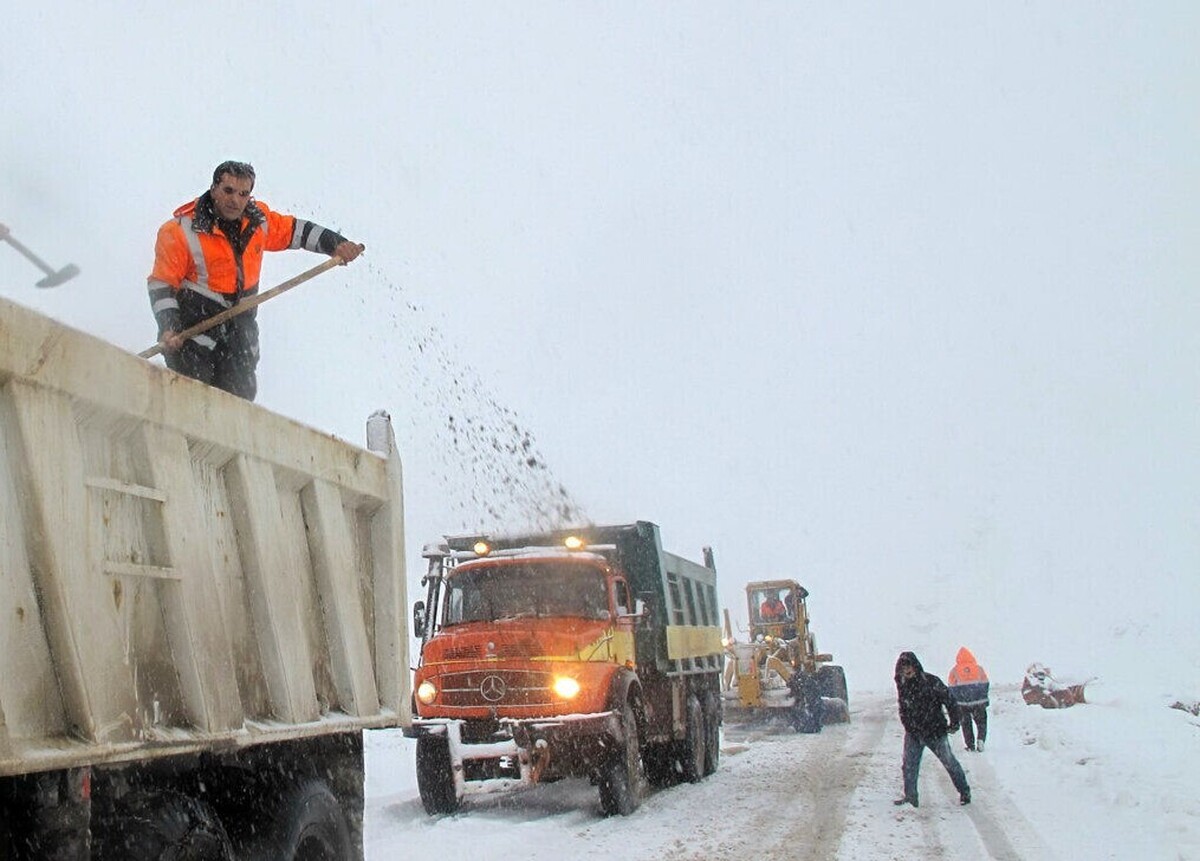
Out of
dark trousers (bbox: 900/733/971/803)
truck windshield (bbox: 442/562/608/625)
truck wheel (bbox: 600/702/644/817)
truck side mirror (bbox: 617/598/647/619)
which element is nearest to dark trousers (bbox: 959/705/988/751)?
dark trousers (bbox: 900/733/971/803)

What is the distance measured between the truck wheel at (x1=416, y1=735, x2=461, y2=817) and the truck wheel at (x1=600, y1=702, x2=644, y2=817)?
134 cm

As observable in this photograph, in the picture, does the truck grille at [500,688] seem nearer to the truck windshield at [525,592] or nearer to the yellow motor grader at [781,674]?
the truck windshield at [525,592]

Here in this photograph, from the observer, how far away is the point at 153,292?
438cm

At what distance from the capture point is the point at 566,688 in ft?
31.7

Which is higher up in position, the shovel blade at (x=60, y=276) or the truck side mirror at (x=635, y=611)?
the shovel blade at (x=60, y=276)

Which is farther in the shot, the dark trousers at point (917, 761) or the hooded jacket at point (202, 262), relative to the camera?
the dark trousers at point (917, 761)

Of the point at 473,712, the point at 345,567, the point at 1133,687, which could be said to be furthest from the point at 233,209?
the point at 1133,687

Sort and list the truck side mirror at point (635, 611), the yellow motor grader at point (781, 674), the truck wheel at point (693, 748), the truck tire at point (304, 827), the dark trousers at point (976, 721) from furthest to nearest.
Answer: the yellow motor grader at point (781, 674) < the dark trousers at point (976, 721) < the truck wheel at point (693, 748) < the truck side mirror at point (635, 611) < the truck tire at point (304, 827)

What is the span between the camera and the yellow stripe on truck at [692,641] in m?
12.3

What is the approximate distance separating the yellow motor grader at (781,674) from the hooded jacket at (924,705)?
9092mm

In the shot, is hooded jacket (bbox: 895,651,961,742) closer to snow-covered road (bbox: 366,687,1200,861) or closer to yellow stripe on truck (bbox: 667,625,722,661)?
snow-covered road (bbox: 366,687,1200,861)

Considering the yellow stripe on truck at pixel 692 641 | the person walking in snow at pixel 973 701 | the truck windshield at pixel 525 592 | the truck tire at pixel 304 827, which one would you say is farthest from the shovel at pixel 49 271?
the person walking in snow at pixel 973 701

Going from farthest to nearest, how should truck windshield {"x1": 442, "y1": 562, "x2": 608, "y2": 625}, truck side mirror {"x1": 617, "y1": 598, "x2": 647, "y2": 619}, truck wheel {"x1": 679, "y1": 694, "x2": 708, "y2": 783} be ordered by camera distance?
truck wheel {"x1": 679, "y1": 694, "x2": 708, "y2": 783}, truck side mirror {"x1": 617, "y1": 598, "x2": 647, "y2": 619}, truck windshield {"x1": 442, "y1": 562, "x2": 608, "y2": 625}

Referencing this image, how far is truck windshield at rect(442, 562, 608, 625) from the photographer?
10586 millimetres
